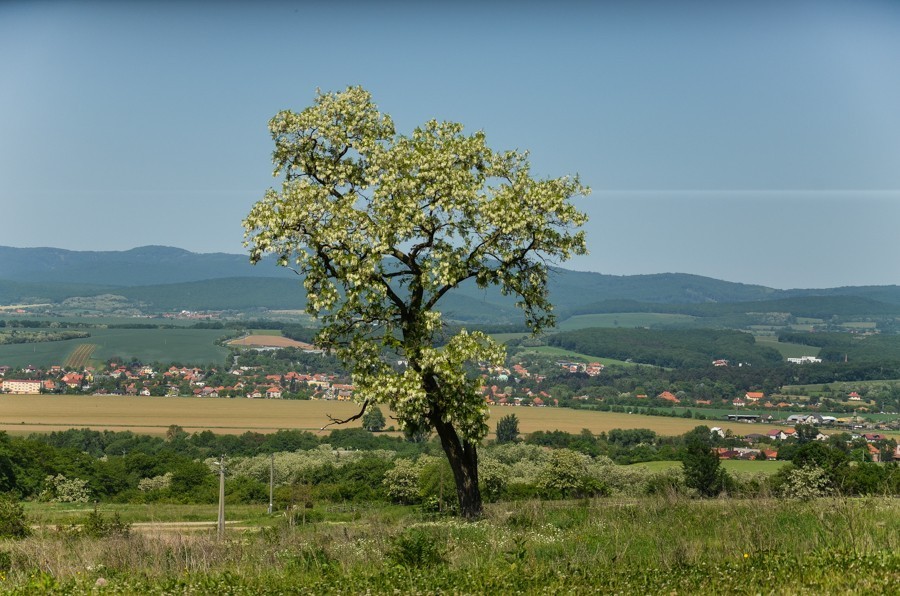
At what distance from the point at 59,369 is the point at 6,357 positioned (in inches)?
733

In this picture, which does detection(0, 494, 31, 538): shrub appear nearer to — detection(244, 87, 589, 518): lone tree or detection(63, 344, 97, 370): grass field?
detection(244, 87, 589, 518): lone tree

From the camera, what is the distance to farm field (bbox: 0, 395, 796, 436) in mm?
106625

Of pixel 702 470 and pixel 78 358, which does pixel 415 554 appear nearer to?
pixel 702 470

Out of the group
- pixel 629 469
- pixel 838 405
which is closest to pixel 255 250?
pixel 629 469

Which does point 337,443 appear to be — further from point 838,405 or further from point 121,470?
point 838,405

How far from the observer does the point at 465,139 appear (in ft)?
60.4

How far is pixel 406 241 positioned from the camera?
18.0 meters

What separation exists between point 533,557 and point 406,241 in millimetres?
8559

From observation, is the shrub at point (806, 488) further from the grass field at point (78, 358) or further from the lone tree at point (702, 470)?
the grass field at point (78, 358)

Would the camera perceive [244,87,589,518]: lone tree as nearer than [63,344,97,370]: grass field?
Yes

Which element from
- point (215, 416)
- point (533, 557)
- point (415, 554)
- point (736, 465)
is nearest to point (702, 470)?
point (736, 465)

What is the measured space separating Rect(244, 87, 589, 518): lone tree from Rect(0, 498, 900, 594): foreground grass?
3614mm

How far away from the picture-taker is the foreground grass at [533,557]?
9.45m

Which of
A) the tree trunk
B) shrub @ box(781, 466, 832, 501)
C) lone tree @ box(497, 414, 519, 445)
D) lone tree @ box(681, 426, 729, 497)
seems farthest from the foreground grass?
lone tree @ box(497, 414, 519, 445)
